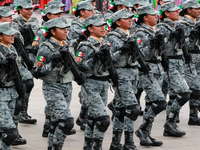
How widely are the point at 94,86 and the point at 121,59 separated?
2.39 feet

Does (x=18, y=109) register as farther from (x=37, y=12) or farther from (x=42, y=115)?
(x=37, y=12)

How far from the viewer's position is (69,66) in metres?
6.29

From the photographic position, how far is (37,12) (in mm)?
23047

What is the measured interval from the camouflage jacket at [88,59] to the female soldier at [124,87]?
436 millimetres

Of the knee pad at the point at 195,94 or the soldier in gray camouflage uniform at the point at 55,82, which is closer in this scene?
the soldier in gray camouflage uniform at the point at 55,82

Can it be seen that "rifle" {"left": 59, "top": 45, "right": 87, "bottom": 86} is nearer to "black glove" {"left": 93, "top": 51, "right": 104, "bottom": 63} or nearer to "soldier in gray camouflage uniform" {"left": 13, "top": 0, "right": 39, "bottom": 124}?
"black glove" {"left": 93, "top": 51, "right": 104, "bottom": 63}

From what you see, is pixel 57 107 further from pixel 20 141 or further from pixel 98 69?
pixel 20 141

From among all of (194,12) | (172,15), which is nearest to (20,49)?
(172,15)

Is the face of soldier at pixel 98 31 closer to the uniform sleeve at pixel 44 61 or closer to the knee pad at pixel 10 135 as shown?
the uniform sleeve at pixel 44 61

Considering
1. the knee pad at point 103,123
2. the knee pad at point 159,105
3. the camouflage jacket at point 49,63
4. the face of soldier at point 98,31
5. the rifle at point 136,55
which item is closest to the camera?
the camouflage jacket at point 49,63

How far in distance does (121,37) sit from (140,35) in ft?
1.91

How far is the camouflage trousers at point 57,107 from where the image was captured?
249 inches

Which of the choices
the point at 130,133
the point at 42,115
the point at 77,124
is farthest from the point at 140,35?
the point at 42,115

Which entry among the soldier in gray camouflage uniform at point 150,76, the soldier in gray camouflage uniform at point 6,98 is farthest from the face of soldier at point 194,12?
the soldier in gray camouflage uniform at point 6,98
